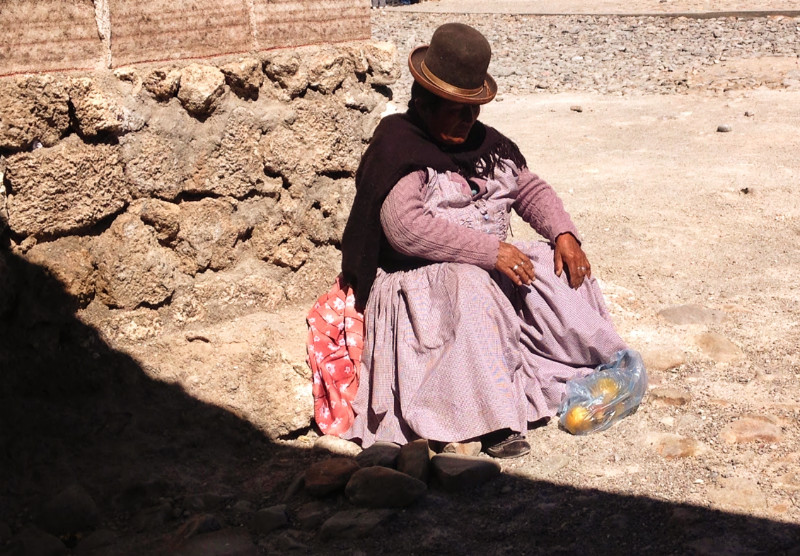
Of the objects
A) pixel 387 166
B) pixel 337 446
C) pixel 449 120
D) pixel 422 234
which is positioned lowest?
pixel 337 446

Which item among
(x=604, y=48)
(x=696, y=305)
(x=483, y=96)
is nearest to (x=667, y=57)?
(x=604, y=48)

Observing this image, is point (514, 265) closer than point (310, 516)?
No

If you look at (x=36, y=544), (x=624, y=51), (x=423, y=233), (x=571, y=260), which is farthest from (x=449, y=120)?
(x=624, y=51)

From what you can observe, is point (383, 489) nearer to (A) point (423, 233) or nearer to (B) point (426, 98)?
(A) point (423, 233)

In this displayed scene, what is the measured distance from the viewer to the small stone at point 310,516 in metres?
2.82

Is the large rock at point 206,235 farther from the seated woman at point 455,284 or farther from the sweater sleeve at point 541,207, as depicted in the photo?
the sweater sleeve at point 541,207

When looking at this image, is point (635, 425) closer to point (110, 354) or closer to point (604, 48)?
point (110, 354)

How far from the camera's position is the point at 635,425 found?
11.1ft

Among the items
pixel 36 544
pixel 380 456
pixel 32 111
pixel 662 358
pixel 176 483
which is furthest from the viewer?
pixel 662 358

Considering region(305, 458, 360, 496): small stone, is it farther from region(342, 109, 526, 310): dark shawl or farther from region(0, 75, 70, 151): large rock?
region(0, 75, 70, 151): large rock

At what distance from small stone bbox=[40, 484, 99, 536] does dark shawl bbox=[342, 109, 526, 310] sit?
4.29 feet

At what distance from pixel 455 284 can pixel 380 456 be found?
26.8 inches

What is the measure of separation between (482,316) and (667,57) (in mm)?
9420

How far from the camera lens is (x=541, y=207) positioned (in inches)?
147
